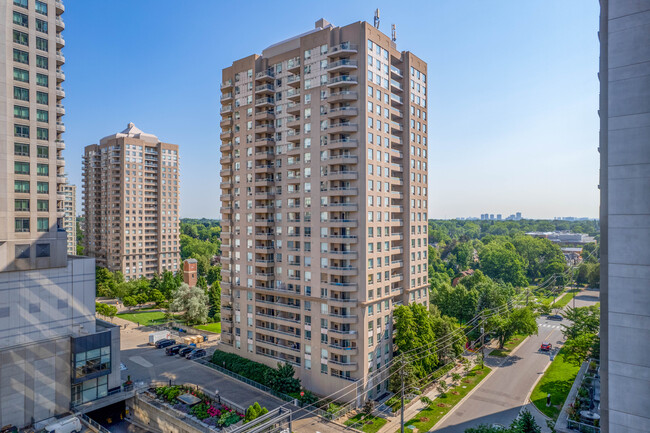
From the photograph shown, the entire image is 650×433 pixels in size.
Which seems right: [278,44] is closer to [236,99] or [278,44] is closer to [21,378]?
[236,99]

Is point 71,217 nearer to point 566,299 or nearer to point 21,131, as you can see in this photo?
point 21,131

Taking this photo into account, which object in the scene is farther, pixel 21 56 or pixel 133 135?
pixel 133 135

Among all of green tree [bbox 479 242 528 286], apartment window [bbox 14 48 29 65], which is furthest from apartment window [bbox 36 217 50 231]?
green tree [bbox 479 242 528 286]

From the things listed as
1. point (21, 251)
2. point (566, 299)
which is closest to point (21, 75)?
point (21, 251)

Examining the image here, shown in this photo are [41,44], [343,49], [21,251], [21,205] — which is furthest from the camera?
[343,49]

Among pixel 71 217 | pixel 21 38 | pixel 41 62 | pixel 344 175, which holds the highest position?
pixel 21 38
